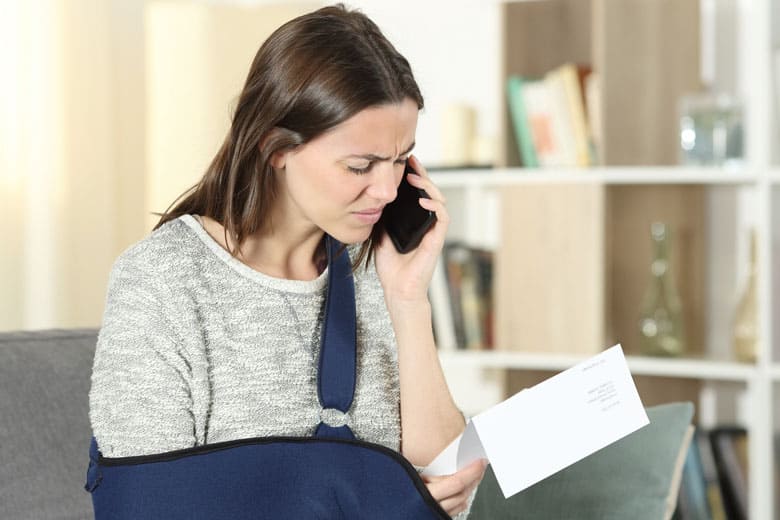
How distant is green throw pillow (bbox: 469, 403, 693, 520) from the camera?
1.50 m

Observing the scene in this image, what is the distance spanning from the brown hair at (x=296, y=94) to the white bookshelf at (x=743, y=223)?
1450 mm

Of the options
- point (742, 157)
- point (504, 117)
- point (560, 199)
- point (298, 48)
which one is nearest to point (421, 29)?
point (504, 117)

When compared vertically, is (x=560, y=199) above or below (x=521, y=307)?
above

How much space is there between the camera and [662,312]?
274 centimetres

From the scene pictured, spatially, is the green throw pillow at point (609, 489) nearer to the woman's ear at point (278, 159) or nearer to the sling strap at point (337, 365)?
the sling strap at point (337, 365)

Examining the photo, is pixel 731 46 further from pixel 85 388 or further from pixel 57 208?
pixel 85 388

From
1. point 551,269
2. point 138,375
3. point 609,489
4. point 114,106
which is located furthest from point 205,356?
point 114,106

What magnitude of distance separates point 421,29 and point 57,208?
1195 mm

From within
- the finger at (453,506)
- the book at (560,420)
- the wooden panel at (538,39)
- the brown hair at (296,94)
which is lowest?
the finger at (453,506)

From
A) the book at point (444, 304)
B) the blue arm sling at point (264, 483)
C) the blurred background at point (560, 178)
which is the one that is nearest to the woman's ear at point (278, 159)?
the blue arm sling at point (264, 483)

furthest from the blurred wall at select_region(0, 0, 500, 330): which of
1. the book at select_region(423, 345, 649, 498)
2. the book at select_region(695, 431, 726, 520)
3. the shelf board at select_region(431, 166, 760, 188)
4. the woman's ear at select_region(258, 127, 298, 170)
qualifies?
the book at select_region(423, 345, 649, 498)

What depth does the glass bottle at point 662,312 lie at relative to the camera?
2.72 metres

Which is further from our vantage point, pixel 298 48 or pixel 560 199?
pixel 560 199

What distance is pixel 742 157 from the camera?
264 cm
